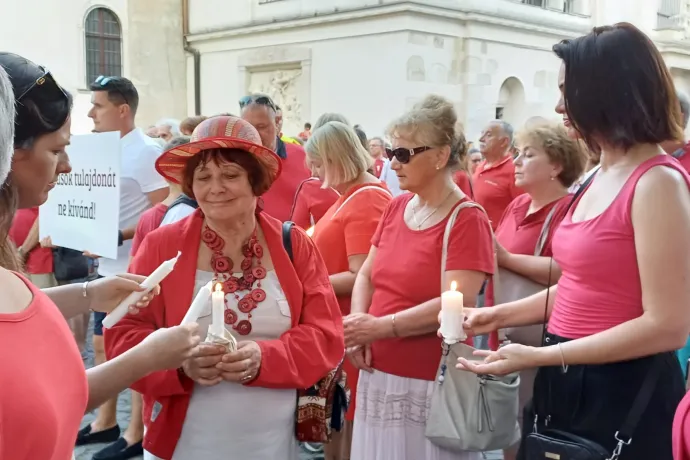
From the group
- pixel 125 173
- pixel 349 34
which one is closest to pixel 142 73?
pixel 349 34

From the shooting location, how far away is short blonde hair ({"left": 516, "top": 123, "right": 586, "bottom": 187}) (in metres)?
3.49

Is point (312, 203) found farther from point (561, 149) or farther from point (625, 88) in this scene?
point (625, 88)

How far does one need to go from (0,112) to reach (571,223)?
1.61 meters

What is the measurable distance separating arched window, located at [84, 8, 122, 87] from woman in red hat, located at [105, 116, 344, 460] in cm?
1921

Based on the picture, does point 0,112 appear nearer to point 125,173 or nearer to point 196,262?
point 196,262

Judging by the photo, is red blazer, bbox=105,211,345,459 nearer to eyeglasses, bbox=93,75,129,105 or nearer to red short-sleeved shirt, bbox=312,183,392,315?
red short-sleeved shirt, bbox=312,183,392,315

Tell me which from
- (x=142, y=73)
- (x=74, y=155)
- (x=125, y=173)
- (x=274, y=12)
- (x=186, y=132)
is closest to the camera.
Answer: (x=74, y=155)

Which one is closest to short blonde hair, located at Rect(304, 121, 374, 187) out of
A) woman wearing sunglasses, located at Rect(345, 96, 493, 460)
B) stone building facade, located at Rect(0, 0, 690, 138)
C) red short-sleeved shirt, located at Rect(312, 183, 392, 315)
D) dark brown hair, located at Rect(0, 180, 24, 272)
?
red short-sleeved shirt, located at Rect(312, 183, 392, 315)

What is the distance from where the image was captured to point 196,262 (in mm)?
2332

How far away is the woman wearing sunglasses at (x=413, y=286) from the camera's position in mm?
2744

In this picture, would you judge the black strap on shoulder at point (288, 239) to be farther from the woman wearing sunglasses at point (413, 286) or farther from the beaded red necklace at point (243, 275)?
the woman wearing sunglasses at point (413, 286)

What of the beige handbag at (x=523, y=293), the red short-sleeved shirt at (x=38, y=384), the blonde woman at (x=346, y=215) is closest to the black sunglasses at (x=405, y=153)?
the blonde woman at (x=346, y=215)

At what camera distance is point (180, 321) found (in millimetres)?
2262

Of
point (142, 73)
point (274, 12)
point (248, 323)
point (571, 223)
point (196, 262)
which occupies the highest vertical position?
point (274, 12)
